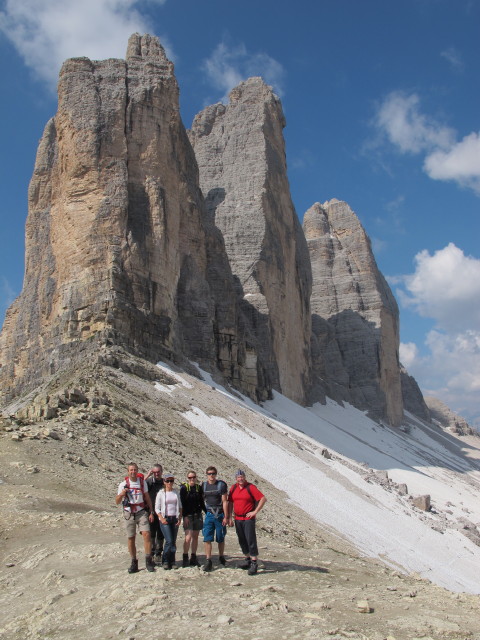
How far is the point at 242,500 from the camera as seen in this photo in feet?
24.2

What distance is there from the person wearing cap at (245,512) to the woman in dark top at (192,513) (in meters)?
0.40

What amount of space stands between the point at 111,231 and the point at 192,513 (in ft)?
73.5


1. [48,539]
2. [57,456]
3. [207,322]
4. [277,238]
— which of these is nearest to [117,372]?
[57,456]

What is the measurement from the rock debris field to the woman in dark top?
0.48 m

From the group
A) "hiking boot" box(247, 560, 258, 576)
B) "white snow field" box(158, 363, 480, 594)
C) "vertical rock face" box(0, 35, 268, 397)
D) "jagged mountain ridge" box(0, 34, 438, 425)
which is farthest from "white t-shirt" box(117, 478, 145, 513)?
"vertical rock face" box(0, 35, 268, 397)

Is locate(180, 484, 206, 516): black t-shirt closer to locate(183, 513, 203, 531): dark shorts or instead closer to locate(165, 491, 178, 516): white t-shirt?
locate(183, 513, 203, 531): dark shorts

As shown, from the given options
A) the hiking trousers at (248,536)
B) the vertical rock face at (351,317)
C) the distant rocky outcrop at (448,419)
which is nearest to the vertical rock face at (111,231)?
the hiking trousers at (248,536)

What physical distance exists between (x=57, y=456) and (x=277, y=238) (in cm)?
4311

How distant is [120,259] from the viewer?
27.6 metres

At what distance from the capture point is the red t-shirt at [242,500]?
7.36 m

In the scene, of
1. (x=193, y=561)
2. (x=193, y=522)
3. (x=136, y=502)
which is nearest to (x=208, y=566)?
(x=193, y=561)

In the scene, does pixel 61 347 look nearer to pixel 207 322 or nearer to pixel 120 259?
pixel 120 259

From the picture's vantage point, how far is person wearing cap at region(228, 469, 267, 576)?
7096 millimetres

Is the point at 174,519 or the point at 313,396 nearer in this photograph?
the point at 174,519
